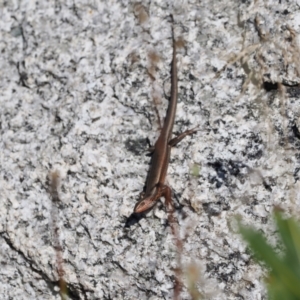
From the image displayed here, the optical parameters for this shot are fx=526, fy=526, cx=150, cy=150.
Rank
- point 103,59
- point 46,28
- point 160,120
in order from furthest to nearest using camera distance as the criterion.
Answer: point 46,28
point 103,59
point 160,120

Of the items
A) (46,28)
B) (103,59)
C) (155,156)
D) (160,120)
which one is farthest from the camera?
(46,28)

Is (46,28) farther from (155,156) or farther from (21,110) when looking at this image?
(155,156)

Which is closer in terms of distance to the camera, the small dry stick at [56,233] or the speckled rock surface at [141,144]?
the speckled rock surface at [141,144]

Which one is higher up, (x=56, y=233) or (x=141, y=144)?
(x=141, y=144)

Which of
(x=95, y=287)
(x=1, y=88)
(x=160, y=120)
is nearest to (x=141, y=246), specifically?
(x=95, y=287)

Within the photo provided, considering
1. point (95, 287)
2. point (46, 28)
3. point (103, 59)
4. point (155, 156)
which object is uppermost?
point (46, 28)

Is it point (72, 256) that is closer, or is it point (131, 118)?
point (72, 256)

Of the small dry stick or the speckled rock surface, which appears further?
the small dry stick

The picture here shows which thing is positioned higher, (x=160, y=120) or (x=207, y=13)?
(x=207, y=13)
